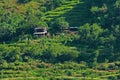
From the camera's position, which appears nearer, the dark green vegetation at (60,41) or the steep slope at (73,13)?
the dark green vegetation at (60,41)

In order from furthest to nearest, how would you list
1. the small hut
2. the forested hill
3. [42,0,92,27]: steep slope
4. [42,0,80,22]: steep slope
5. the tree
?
[42,0,80,22]: steep slope
[42,0,92,27]: steep slope
the small hut
the tree
the forested hill

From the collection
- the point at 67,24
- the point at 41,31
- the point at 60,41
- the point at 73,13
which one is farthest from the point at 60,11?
the point at 60,41

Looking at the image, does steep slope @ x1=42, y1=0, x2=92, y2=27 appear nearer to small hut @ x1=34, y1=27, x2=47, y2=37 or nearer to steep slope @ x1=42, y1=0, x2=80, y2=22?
steep slope @ x1=42, y1=0, x2=80, y2=22

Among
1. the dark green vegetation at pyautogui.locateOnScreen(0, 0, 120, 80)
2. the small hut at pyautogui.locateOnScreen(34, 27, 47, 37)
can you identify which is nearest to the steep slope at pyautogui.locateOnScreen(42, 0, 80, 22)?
Result: the dark green vegetation at pyautogui.locateOnScreen(0, 0, 120, 80)

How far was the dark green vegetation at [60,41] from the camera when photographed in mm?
92188

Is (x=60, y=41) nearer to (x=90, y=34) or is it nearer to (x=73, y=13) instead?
(x=90, y=34)

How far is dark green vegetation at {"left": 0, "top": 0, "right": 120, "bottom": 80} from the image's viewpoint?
92.2 metres

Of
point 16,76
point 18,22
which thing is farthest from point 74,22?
point 16,76

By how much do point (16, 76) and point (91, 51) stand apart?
43.6 feet

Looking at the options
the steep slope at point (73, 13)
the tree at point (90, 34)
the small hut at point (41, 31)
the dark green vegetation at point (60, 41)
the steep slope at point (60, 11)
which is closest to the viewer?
the dark green vegetation at point (60, 41)

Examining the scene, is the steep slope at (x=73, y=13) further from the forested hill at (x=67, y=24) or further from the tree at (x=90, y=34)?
the tree at (x=90, y=34)

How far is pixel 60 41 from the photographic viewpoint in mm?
98625

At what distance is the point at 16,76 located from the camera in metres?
91.8

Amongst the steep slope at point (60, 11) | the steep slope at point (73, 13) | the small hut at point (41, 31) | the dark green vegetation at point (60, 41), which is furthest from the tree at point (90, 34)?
the steep slope at point (60, 11)
